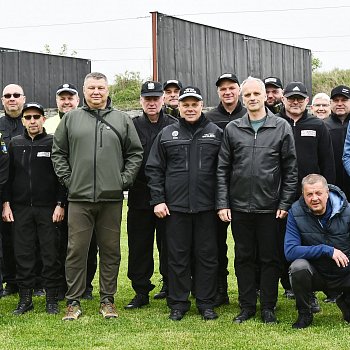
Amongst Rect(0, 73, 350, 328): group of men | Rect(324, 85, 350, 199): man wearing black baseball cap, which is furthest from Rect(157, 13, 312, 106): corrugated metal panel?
Rect(0, 73, 350, 328): group of men

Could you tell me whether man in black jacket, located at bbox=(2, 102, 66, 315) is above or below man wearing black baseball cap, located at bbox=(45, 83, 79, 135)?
below

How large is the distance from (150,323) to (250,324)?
0.87 m

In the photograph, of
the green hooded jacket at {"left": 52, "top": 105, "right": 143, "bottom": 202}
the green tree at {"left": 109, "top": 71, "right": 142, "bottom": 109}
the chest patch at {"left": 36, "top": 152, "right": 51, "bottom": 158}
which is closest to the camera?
the green hooded jacket at {"left": 52, "top": 105, "right": 143, "bottom": 202}

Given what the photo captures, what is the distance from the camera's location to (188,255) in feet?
20.7

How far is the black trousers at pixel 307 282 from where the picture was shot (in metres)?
5.76

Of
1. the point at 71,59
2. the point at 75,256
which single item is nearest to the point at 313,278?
the point at 75,256

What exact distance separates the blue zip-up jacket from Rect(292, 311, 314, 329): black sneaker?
0.38 meters

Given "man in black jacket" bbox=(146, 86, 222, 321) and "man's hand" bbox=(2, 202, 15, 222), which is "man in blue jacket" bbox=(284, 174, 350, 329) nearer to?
"man in black jacket" bbox=(146, 86, 222, 321)

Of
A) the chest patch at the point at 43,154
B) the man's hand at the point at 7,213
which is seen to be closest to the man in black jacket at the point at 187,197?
the chest patch at the point at 43,154

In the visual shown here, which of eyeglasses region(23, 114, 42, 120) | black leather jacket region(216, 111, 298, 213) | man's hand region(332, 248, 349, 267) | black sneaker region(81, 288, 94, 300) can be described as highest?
eyeglasses region(23, 114, 42, 120)

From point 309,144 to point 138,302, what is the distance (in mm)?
2263

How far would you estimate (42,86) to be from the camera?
24938 millimetres

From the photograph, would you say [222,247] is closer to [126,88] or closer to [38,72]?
[38,72]

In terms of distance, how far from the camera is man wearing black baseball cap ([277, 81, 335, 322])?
Answer: 250 inches
